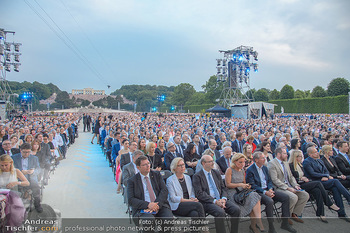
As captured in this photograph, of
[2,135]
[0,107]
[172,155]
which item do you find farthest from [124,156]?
[0,107]

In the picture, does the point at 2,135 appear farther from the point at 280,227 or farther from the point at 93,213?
the point at 280,227

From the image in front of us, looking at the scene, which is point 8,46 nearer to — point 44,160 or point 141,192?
point 44,160

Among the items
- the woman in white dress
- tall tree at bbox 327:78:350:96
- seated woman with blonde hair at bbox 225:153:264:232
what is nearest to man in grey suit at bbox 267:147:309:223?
seated woman with blonde hair at bbox 225:153:264:232

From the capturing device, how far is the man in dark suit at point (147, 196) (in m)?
3.58

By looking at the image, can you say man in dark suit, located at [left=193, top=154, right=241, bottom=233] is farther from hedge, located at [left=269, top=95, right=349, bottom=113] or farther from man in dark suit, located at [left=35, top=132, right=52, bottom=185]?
hedge, located at [left=269, top=95, right=349, bottom=113]

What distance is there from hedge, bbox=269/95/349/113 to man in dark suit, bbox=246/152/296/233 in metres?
37.1

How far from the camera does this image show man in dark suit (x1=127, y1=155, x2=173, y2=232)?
358 centimetres

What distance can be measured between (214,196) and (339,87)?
177 feet

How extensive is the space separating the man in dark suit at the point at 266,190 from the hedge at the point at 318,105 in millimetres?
37135

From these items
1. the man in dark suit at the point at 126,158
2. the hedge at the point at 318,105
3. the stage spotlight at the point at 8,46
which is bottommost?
the man in dark suit at the point at 126,158

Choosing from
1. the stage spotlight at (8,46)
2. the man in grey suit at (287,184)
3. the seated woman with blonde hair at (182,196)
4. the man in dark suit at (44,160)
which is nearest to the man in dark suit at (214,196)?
the seated woman with blonde hair at (182,196)

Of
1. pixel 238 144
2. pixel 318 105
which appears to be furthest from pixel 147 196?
pixel 318 105

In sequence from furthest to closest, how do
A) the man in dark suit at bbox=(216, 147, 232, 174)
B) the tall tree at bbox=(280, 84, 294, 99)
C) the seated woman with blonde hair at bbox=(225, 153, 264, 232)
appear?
the tall tree at bbox=(280, 84, 294, 99) → the man in dark suit at bbox=(216, 147, 232, 174) → the seated woman with blonde hair at bbox=(225, 153, 264, 232)

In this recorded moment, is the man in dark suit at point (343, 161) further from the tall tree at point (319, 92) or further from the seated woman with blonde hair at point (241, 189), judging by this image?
the tall tree at point (319, 92)
